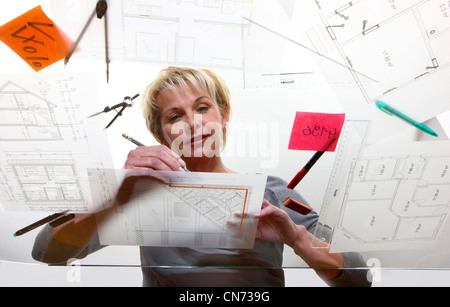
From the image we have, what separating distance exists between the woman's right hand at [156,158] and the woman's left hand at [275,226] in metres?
0.23

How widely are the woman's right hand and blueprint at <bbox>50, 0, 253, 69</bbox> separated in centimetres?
19

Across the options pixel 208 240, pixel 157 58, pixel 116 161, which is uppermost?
pixel 157 58

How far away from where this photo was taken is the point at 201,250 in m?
0.96

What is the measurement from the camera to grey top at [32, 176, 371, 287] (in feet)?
3.11

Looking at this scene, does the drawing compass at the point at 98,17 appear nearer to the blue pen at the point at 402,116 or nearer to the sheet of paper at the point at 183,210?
the sheet of paper at the point at 183,210

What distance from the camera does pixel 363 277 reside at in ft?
3.38

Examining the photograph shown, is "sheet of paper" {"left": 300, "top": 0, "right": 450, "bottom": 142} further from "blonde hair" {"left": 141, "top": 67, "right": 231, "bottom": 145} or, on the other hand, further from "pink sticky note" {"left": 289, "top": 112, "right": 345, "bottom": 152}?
"blonde hair" {"left": 141, "top": 67, "right": 231, "bottom": 145}

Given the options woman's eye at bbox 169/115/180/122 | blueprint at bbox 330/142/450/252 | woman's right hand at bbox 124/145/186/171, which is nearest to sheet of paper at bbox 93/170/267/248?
woman's right hand at bbox 124/145/186/171

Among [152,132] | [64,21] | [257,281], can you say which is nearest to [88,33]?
[64,21]

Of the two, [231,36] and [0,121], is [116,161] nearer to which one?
[0,121]

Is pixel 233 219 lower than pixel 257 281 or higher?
higher

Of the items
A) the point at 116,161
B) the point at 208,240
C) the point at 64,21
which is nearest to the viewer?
the point at 64,21

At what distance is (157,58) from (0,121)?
36cm

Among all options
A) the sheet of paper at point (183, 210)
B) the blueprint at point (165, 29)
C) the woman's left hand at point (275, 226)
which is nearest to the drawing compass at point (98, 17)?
the blueprint at point (165, 29)
